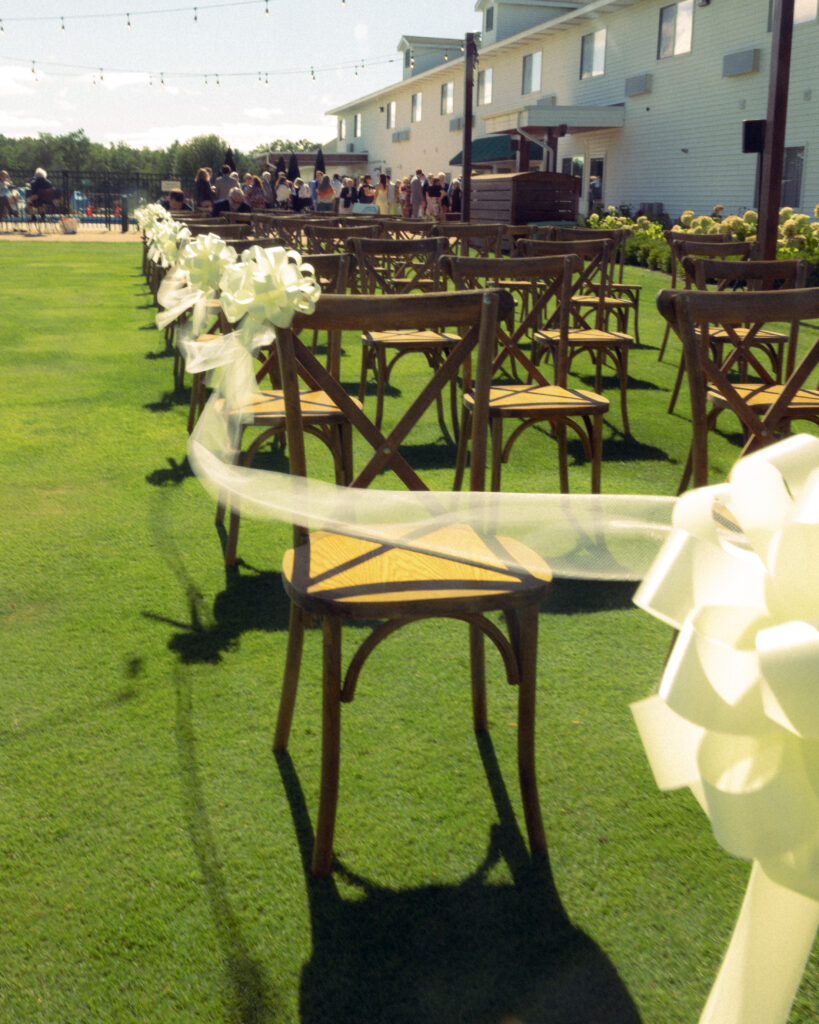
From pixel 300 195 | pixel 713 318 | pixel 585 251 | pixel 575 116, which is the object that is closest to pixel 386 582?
pixel 713 318

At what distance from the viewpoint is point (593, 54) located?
25484 millimetres

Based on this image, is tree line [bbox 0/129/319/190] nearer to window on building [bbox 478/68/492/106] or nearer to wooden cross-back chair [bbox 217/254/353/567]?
window on building [bbox 478/68/492/106]

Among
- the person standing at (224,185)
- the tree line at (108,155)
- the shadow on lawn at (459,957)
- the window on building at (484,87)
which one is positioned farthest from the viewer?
the tree line at (108,155)

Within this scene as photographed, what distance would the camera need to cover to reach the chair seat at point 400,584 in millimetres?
1765

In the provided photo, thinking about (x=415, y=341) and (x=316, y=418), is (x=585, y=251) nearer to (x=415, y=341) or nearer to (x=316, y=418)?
A: (x=415, y=341)

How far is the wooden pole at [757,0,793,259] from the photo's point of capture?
6.55 m

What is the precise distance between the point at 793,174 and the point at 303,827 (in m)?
19.3

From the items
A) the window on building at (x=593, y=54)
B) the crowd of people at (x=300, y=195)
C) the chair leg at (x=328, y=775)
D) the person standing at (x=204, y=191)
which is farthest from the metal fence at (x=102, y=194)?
the chair leg at (x=328, y=775)

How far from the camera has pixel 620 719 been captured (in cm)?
249

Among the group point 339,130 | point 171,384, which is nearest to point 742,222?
point 171,384

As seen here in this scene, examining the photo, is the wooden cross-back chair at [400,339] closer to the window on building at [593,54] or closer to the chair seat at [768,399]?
the chair seat at [768,399]

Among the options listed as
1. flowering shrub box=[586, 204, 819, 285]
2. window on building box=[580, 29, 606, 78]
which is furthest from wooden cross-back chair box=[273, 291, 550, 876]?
window on building box=[580, 29, 606, 78]

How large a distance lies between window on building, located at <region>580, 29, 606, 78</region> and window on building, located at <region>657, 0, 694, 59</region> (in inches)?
107

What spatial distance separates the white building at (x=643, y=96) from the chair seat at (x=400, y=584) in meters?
17.9
